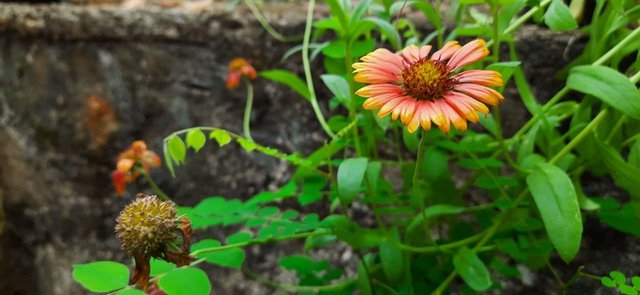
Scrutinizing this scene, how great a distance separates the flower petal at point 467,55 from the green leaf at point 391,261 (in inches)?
13.9

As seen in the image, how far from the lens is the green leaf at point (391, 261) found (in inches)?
34.7

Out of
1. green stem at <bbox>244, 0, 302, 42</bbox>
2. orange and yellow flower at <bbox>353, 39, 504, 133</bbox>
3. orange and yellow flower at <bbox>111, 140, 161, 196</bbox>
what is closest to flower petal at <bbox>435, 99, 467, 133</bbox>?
orange and yellow flower at <bbox>353, 39, 504, 133</bbox>

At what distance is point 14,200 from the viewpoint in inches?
53.3

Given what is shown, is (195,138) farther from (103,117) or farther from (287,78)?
(103,117)

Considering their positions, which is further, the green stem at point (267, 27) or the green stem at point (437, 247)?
the green stem at point (267, 27)

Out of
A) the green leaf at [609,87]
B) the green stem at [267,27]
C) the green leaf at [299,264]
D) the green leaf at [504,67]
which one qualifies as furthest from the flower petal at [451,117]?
the green stem at [267,27]

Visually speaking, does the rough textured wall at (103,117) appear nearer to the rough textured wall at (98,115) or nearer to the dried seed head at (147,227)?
the rough textured wall at (98,115)

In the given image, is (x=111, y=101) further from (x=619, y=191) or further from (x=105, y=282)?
(x=619, y=191)

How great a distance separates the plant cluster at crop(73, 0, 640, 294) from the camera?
626 millimetres

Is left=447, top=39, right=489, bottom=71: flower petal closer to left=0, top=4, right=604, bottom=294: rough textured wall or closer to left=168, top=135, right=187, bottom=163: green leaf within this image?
left=168, top=135, right=187, bottom=163: green leaf

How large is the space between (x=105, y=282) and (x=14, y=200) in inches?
35.2

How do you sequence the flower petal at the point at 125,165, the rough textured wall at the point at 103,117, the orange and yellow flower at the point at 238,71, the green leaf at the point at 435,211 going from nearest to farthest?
1. the green leaf at the point at 435,211
2. the flower petal at the point at 125,165
3. the orange and yellow flower at the point at 238,71
4. the rough textured wall at the point at 103,117

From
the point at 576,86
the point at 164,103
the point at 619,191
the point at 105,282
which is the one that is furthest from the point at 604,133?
the point at 164,103

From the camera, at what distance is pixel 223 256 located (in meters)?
0.78
